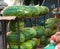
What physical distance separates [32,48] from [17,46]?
0.47 meters

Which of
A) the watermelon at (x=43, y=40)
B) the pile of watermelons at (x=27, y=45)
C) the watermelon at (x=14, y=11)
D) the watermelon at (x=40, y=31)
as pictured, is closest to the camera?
the watermelon at (x=14, y=11)

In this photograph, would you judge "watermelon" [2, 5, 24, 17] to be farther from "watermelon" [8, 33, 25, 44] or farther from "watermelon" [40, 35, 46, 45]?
"watermelon" [40, 35, 46, 45]

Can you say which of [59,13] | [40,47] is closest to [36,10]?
[59,13]

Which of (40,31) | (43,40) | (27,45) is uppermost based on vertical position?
(40,31)

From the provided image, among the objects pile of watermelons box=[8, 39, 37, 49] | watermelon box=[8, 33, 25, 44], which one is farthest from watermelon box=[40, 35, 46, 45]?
watermelon box=[8, 33, 25, 44]

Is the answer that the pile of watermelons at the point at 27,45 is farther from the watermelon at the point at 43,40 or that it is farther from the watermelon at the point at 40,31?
the watermelon at the point at 43,40

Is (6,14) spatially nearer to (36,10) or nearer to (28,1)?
(36,10)

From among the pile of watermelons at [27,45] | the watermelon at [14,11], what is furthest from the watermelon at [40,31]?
the watermelon at [14,11]

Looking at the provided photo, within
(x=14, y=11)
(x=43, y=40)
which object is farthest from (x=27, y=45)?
(x=43, y=40)

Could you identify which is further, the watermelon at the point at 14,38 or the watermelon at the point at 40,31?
the watermelon at the point at 40,31

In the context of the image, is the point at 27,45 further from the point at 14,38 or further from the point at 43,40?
the point at 43,40

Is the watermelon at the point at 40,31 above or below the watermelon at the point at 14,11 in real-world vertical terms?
below

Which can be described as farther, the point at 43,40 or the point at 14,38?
the point at 43,40

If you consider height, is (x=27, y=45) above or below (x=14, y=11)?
below
